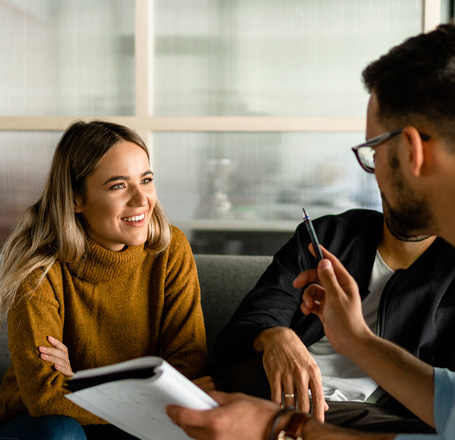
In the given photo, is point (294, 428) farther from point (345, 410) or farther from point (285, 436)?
point (345, 410)

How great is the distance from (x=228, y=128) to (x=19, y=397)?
128 cm

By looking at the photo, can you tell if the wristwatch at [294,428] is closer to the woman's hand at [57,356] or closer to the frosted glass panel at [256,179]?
the woman's hand at [57,356]

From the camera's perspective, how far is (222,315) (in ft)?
6.26

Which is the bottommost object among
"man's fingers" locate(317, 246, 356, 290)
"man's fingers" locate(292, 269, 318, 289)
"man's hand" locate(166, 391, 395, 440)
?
"man's hand" locate(166, 391, 395, 440)

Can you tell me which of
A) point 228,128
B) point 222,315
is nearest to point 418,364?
point 222,315

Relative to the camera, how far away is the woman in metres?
1.55

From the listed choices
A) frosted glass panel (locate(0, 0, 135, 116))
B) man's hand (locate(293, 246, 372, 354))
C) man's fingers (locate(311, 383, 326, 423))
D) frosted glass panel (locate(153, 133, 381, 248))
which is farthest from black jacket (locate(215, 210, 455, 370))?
frosted glass panel (locate(0, 0, 135, 116))

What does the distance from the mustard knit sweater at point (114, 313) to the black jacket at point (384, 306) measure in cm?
15

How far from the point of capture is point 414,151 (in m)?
0.96

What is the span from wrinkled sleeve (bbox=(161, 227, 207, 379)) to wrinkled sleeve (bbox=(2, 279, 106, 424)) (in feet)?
0.89

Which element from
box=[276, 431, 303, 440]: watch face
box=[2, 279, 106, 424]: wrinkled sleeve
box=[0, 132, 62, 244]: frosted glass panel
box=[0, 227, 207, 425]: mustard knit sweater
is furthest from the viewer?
box=[0, 132, 62, 244]: frosted glass panel

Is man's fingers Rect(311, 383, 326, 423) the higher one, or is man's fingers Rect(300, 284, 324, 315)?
man's fingers Rect(300, 284, 324, 315)

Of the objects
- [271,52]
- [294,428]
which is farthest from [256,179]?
[294,428]

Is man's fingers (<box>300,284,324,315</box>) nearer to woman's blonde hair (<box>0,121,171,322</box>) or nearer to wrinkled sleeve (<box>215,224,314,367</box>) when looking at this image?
wrinkled sleeve (<box>215,224,314,367</box>)
